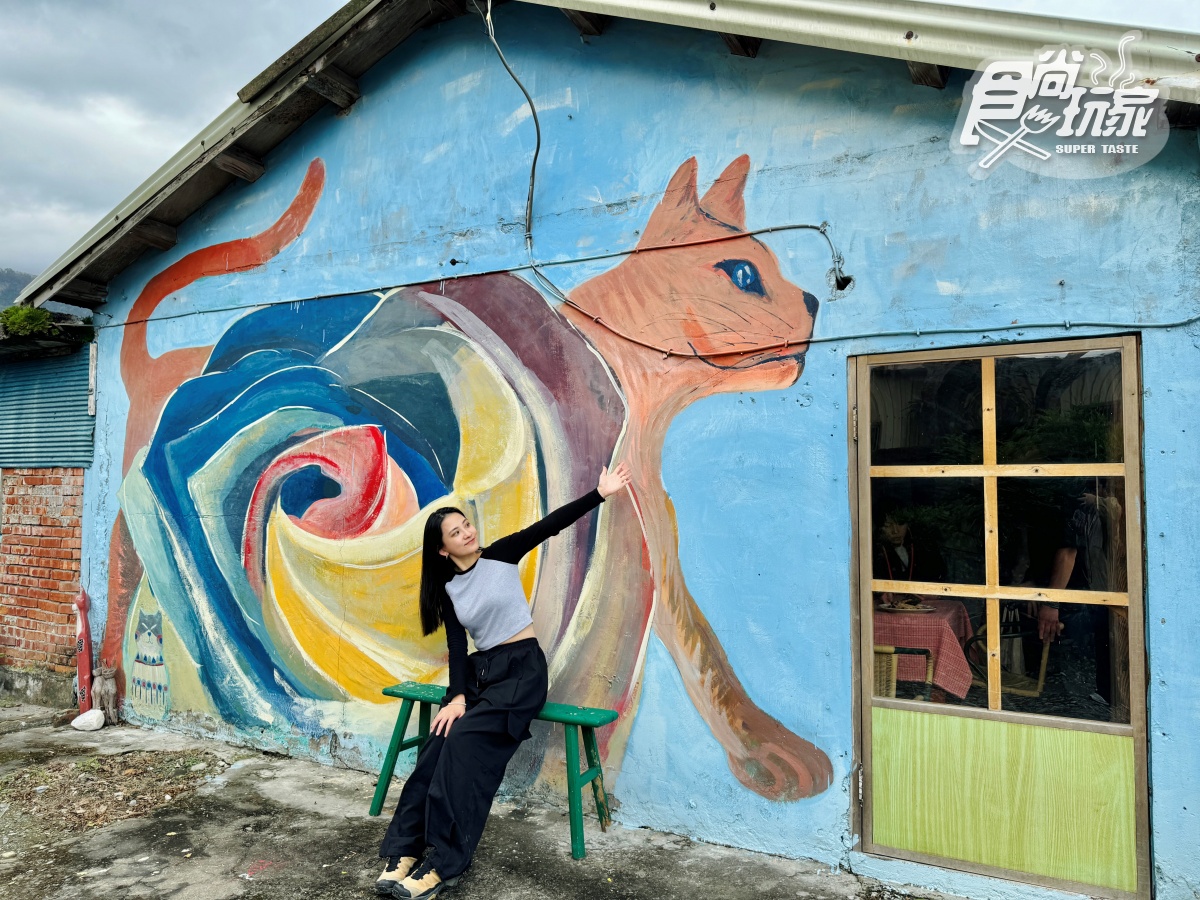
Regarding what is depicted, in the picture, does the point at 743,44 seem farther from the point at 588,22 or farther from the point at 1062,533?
the point at 1062,533

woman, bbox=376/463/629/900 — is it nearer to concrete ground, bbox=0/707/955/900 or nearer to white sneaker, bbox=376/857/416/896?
white sneaker, bbox=376/857/416/896

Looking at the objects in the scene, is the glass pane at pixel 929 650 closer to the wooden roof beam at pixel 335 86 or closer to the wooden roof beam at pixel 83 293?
the wooden roof beam at pixel 335 86

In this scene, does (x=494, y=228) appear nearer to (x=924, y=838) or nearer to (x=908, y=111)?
(x=908, y=111)

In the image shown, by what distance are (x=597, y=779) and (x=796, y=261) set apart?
256cm

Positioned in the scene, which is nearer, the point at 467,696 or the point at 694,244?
the point at 467,696

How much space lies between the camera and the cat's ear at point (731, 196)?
397cm

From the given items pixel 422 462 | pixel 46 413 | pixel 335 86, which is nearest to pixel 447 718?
pixel 422 462

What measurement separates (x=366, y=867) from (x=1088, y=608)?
3.20 m

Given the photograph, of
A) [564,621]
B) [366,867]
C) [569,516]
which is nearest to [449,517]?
[569,516]

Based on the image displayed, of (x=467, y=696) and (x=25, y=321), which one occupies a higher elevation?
(x=25, y=321)

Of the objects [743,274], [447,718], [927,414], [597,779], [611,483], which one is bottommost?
[597,779]

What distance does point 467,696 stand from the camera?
3908mm

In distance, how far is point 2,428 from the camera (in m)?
6.91

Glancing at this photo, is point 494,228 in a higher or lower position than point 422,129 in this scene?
lower
